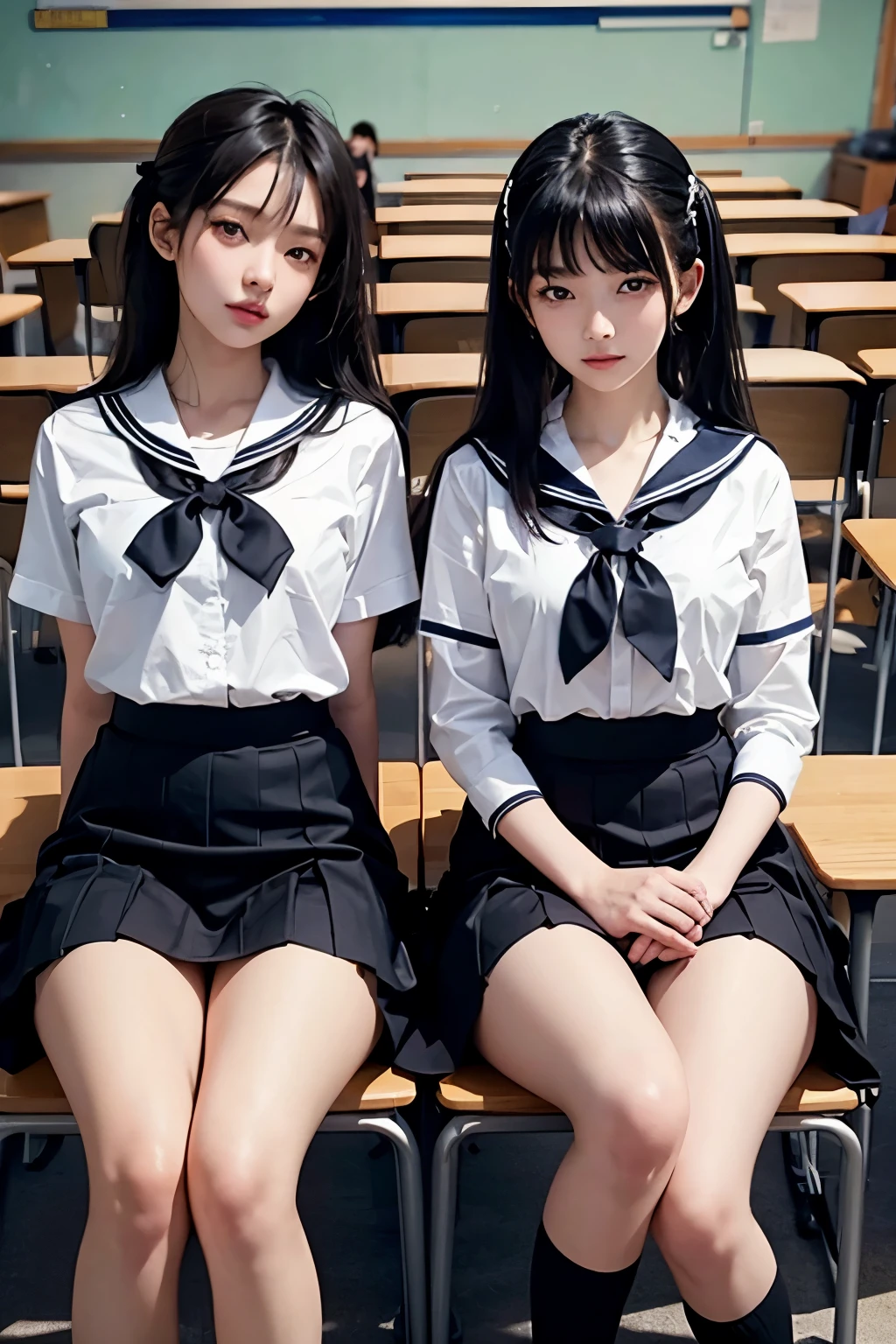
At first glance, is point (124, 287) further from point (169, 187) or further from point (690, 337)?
point (690, 337)

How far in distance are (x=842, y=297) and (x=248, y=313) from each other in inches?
104

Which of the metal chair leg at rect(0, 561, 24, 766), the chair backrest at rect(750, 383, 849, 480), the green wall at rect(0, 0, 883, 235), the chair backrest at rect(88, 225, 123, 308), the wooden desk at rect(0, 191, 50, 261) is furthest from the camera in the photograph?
the green wall at rect(0, 0, 883, 235)

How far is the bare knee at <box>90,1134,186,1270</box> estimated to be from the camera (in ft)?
3.85

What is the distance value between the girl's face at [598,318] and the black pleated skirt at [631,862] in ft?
1.23

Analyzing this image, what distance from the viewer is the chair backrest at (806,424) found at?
2.62 m

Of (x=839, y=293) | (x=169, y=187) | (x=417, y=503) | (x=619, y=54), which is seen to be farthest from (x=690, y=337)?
(x=619, y=54)

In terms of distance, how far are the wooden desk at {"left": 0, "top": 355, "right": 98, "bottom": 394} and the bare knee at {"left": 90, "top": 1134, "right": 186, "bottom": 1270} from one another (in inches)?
73.7

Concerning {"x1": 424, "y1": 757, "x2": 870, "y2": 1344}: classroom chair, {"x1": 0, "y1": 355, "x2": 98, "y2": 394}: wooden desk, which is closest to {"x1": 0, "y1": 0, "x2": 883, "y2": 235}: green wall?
{"x1": 0, "y1": 355, "x2": 98, "y2": 394}: wooden desk

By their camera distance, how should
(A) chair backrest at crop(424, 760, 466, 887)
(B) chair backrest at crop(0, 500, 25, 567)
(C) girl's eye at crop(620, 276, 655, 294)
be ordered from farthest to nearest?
1. (B) chair backrest at crop(0, 500, 25, 567)
2. (A) chair backrest at crop(424, 760, 466, 887)
3. (C) girl's eye at crop(620, 276, 655, 294)

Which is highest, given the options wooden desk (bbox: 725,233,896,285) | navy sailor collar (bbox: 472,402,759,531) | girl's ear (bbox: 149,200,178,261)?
girl's ear (bbox: 149,200,178,261)

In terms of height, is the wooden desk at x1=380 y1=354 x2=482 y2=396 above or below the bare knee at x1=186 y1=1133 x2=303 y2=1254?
above

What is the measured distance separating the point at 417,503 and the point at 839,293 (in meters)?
2.50

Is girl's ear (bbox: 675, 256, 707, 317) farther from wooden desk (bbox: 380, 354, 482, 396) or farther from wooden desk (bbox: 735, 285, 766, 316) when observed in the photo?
wooden desk (bbox: 735, 285, 766, 316)

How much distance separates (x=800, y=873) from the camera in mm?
1490
